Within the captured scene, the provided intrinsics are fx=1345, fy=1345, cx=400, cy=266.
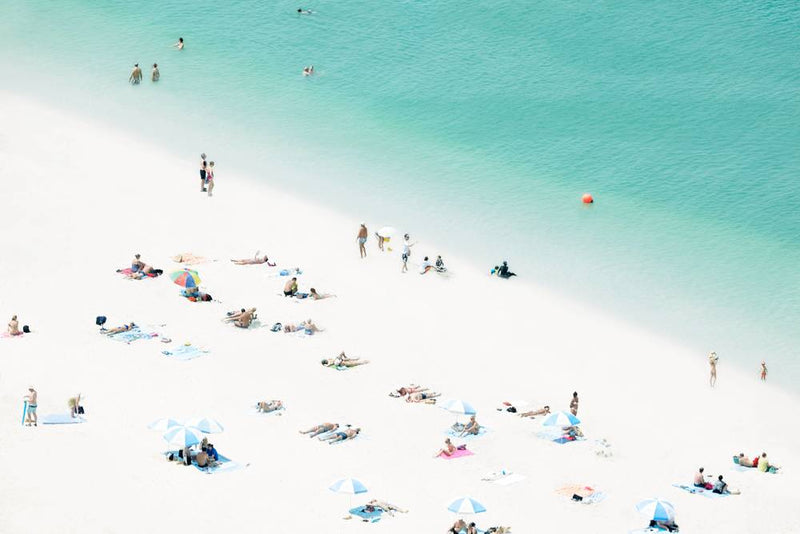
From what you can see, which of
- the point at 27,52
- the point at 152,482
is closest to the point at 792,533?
the point at 152,482

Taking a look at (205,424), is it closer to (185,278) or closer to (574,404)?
(185,278)

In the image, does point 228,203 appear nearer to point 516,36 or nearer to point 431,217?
point 431,217

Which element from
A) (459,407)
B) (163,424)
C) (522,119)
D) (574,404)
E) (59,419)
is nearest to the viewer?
(163,424)

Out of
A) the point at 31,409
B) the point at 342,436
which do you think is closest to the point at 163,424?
the point at 31,409

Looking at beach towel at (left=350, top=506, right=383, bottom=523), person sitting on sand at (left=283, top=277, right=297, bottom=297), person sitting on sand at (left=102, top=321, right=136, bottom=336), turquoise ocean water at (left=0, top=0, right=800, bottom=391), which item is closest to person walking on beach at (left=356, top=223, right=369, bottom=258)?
turquoise ocean water at (left=0, top=0, right=800, bottom=391)

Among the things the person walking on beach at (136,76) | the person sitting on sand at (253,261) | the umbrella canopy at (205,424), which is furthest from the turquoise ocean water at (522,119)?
the umbrella canopy at (205,424)

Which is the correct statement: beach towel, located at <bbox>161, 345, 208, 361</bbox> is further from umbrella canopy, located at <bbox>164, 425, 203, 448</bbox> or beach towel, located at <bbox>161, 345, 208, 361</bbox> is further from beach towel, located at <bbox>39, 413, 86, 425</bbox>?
umbrella canopy, located at <bbox>164, 425, 203, 448</bbox>
